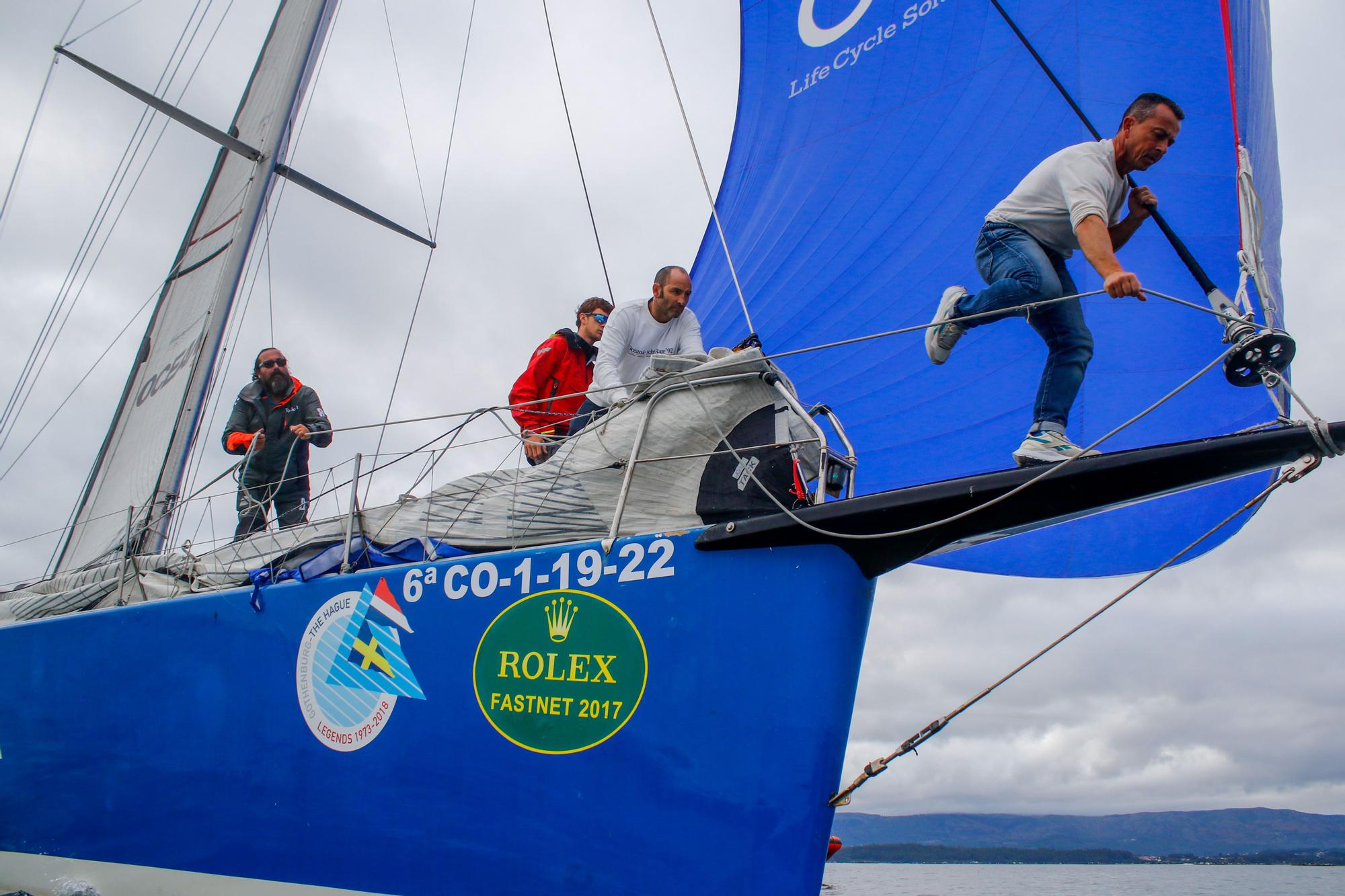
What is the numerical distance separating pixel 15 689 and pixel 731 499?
386cm

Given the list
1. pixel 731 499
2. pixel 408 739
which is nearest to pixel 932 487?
pixel 731 499

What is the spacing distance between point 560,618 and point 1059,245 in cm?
192

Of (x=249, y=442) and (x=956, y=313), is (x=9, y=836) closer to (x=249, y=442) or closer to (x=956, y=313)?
(x=249, y=442)

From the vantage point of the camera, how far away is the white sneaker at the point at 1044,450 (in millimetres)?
2434

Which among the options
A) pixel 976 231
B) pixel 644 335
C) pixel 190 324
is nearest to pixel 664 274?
pixel 644 335

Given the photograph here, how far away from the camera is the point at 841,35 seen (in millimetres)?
6141

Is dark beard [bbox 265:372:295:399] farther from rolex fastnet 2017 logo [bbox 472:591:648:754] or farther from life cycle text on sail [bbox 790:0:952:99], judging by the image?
life cycle text on sail [bbox 790:0:952:99]

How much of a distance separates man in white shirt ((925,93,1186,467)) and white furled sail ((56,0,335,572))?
4414 mm

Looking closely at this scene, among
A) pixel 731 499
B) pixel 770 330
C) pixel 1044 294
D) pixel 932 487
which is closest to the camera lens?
pixel 932 487

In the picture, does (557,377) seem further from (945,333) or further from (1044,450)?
(1044,450)

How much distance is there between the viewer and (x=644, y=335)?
3.78 m

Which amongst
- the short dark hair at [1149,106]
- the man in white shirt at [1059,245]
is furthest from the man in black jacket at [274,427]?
the short dark hair at [1149,106]

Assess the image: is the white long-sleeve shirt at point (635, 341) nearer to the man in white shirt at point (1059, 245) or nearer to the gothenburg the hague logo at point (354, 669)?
the gothenburg the hague logo at point (354, 669)

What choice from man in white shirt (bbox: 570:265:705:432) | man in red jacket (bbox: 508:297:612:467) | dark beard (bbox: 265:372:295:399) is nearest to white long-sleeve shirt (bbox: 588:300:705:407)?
man in white shirt (bbox: 570:265:705:432)
